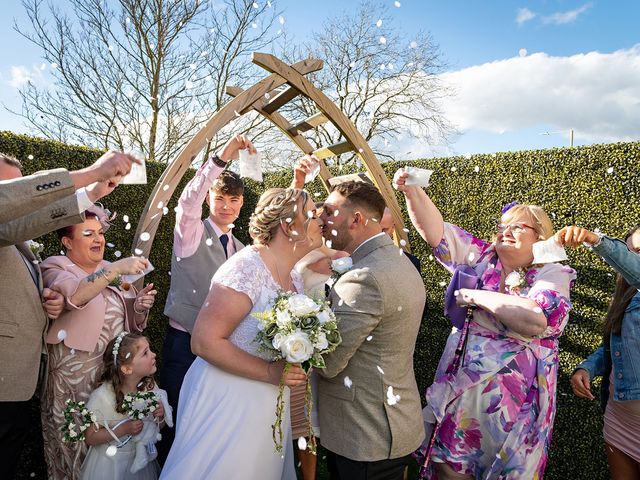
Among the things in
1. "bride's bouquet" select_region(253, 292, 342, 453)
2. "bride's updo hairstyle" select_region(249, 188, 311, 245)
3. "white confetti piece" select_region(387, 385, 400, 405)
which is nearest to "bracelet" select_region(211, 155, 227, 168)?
"bride's updo hairstyle" select_region(249, 188, 311, 245)

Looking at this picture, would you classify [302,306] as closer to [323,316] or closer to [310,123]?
[323,316]

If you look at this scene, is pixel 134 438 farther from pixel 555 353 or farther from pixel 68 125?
pixel 68 125

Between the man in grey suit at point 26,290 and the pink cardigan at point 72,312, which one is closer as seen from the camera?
the man in grey suit at point 26,290

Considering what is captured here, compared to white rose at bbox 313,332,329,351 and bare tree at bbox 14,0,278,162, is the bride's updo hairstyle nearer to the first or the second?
white rose at bbox 313,332,329,351

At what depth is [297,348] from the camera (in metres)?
1.96

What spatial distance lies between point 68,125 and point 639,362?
40.1 feet

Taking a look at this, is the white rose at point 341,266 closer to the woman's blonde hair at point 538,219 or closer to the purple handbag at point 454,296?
the purple handbag at point 454,296

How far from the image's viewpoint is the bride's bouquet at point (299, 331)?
6.43 ft

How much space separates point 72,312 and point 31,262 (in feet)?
1.17

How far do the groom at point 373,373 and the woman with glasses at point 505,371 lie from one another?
54cm

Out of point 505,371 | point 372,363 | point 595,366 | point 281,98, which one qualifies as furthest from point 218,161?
point 595,366

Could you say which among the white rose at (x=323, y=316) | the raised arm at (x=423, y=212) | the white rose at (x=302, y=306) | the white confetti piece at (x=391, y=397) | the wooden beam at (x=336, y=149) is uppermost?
the wooden beam at (x=336, y=149)

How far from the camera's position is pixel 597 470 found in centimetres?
412

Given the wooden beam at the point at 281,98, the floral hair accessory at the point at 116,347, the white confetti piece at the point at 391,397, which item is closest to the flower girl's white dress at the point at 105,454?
the floral hair accessory at the point at 116,347
